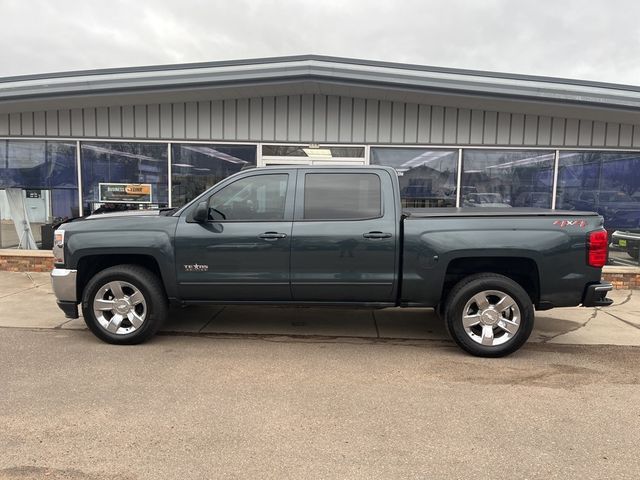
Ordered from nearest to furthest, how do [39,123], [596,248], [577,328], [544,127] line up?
[596,248] < [577,328] < [544,127] < [39,123]

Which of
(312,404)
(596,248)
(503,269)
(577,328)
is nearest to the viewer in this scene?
(312,404)

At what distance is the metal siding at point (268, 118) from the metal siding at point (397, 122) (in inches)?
89.4

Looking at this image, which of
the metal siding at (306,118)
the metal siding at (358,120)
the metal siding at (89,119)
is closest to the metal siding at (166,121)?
the metal siding at (89,119)

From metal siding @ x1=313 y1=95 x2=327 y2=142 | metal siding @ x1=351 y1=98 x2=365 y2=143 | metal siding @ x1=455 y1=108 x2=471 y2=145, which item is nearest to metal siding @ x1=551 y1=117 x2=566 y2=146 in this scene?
metal siding @ x1=455 y1=108 x2=471 y2=145

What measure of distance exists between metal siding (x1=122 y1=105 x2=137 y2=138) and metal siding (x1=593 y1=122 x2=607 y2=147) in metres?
8.82

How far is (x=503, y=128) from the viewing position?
894 centimetres

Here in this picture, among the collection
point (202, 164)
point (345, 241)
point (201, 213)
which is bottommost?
point (345, 241)

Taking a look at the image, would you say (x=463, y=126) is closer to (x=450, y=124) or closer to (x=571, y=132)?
(x=450, y=124)

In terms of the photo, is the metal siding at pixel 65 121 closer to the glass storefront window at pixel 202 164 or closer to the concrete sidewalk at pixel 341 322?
the glass storefront window at pixel 202 164

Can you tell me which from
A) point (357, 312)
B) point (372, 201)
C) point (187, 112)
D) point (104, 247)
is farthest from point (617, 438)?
point (187, 112)

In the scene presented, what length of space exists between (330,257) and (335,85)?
4406 mm

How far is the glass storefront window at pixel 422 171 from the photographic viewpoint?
29.8 feet

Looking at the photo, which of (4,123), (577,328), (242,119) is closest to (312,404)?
(577,328)

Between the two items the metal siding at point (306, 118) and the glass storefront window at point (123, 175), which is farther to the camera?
the glass storefront window at point (123, 175)
